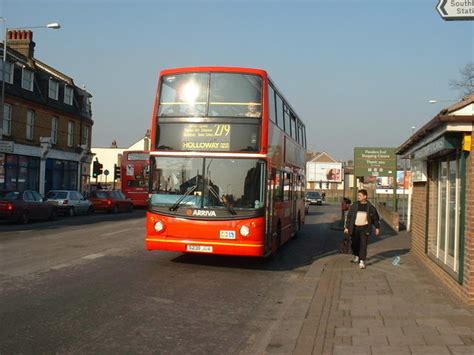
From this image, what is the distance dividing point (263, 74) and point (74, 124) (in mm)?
31907

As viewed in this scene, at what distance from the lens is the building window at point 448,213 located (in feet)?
28.0

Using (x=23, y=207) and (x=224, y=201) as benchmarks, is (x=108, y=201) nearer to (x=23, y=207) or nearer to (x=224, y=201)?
(x=23, y=207)

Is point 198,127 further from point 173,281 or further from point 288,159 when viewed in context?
point 288,159

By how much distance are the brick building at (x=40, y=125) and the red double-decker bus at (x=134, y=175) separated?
14.3 ft

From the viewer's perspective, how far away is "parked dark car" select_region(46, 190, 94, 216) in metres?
28.8

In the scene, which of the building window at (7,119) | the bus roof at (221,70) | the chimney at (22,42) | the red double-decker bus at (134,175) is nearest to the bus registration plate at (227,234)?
the bus roof at (221,70)

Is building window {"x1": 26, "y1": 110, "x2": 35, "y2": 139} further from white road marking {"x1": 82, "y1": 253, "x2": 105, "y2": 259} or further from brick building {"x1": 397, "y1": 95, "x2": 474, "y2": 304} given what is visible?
brick building {"x1": 397, "y1": 95, "x2": 474, "y2": 304}

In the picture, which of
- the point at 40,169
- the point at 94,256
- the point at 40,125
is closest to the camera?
the point at 94,256

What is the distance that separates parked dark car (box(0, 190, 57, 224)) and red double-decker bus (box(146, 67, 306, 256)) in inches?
505

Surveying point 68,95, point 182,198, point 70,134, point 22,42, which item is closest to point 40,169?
point 70,134

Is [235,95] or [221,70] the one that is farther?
[221,70]

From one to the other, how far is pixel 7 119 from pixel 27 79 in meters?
3.92

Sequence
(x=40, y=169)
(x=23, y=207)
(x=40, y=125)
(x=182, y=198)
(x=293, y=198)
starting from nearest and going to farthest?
(x=182, y=198) < (x=293, y=198) < (x=23, y=207) < (x=40, y=125) < (x=40, y=169)

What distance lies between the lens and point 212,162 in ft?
36.1
